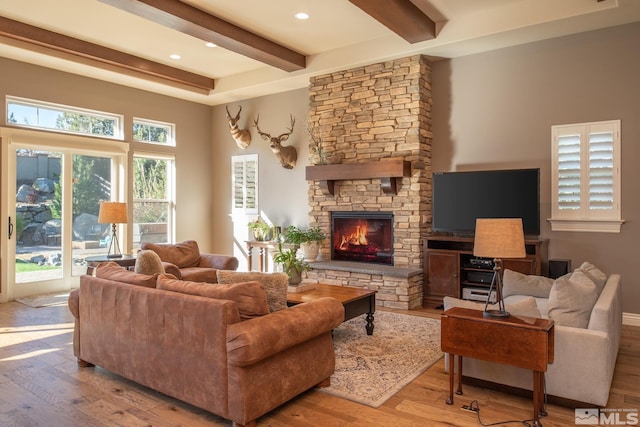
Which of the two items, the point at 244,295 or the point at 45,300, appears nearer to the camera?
the point at 244,295

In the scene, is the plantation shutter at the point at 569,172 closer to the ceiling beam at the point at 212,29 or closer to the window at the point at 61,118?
the ceiling beam at the point at 212,29

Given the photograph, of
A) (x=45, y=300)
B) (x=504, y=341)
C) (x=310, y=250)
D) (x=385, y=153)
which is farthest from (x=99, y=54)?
(x=504, y=341)

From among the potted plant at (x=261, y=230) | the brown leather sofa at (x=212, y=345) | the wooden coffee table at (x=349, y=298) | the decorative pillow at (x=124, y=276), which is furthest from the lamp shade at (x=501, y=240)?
the potted plant at (x=261, y=230)

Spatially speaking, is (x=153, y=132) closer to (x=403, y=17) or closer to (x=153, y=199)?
(x=153, y=199)

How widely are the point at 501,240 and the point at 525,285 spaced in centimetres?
192

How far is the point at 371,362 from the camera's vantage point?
3830 millimetres

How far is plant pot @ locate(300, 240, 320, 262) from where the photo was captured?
686 centimetres

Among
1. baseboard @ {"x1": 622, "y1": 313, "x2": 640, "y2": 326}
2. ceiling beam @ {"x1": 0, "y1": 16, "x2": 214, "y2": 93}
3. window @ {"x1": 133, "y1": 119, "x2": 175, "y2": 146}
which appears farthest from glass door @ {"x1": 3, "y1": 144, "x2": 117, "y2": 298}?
baseboard @ {"x1": 622, "y1": 313, "x2": 640, "y2": 326}

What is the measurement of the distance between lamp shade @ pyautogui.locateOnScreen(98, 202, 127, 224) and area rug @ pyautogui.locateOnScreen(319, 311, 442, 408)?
331 centimetres

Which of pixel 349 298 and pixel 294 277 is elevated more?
pixel 294 277

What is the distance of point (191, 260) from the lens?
251 inches

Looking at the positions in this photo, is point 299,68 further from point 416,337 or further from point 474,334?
point 474,334

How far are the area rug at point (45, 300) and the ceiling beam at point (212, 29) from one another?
394 cm

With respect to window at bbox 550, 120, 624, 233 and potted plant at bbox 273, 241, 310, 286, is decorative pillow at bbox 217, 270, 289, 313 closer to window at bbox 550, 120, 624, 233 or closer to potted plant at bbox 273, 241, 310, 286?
potted plant at bbox 273, 241, 310, 286
